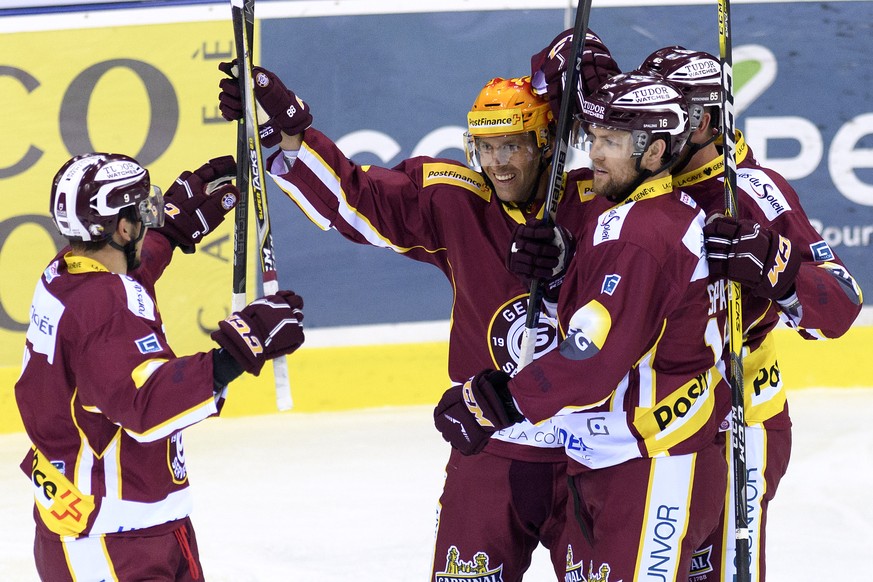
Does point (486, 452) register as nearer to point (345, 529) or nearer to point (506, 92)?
point (506, 92)

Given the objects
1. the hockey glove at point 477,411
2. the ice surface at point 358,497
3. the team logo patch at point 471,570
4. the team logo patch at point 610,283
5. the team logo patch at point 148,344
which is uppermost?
the team logo patch at point 610,283

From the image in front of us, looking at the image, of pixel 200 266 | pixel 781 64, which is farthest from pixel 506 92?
pixel 781 64

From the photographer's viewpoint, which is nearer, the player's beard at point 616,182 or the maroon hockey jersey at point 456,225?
the player's beard at point 616,182

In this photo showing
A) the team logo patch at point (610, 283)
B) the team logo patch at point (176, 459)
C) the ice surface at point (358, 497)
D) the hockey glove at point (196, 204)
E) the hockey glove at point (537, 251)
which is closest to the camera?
the team logo patch at point (610, 283)

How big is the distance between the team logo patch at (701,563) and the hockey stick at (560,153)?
0.68 meters

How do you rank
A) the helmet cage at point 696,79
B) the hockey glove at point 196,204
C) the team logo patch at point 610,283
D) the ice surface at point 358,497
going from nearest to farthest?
the team logo patch at point 610,283, the helmet cage at point 696,79, the hockey glove at point 196,204, the ice surface at point 358,497

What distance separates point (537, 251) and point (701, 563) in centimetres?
92

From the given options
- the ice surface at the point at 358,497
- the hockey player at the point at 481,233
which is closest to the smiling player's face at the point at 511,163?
the hockey player at the point at 481,233

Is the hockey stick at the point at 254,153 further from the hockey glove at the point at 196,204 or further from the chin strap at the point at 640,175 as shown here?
the chin strap at the point at 640,175

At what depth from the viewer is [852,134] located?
5750 millimetres

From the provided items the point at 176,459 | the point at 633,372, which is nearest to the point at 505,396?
the point at 633,372

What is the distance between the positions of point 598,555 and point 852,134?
12.3 feet

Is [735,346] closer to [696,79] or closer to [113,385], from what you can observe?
[696,79]

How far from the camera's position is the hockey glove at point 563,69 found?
296 centimetres
